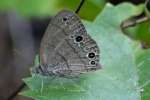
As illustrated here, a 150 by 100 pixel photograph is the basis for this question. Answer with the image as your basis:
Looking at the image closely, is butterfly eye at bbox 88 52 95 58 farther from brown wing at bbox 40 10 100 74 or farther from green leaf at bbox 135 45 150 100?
green leaf at bbox 135 45 150 100

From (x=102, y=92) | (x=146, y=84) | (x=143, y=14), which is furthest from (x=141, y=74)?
(x=143, y=14)

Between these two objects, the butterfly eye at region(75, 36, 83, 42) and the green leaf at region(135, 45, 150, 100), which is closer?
the green leaf at region(135, 45, 150, 100)

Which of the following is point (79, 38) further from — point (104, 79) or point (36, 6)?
point (36, 6)

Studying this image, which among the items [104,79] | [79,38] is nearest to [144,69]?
[104,79]

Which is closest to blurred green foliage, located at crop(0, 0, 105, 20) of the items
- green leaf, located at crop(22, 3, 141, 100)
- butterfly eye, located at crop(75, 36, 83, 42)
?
green leaf, located at crop(22, 3, 141, 100)

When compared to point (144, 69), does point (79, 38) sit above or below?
above

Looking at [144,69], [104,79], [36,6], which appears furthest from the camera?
[36,6]

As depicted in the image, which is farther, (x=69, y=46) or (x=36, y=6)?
(x=36, y=6)
